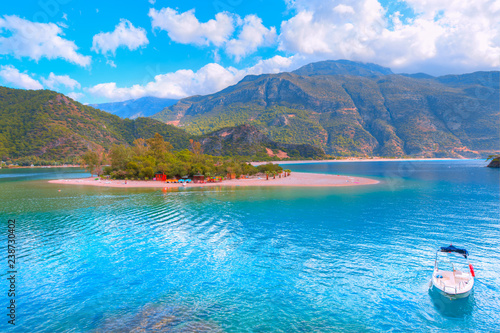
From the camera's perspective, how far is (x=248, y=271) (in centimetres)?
1961

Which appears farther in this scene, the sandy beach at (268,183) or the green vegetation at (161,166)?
the green vegetation at (161,166)

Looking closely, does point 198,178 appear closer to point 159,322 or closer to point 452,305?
point 159,322

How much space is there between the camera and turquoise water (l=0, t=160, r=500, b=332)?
13812 millimetres

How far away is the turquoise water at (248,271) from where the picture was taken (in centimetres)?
1381

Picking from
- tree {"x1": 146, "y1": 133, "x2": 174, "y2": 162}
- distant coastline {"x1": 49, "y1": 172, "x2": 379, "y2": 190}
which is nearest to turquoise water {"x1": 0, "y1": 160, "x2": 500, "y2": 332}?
distant coastline {"x1": 49, "y1": 172, "x2": 379, "y2": 190}

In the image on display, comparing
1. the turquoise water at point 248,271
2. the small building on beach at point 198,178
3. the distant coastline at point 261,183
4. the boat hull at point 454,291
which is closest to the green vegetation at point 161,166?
the small building on beach at point 198,178

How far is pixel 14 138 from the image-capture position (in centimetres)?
19838

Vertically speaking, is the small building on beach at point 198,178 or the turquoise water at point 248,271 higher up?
the small building on beach at point 198,178

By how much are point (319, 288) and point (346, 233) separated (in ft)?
43.8

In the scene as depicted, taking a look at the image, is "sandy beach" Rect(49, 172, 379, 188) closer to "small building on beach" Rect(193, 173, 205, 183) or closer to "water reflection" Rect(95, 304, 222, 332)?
"small building on beach" Rect(193, 173, 205, 183)

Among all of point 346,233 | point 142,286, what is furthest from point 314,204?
point 142,286

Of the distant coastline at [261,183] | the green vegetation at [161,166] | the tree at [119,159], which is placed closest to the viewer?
the distant coastline at [261,183]

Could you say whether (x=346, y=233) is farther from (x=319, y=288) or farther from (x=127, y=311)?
(x=127, y=311)

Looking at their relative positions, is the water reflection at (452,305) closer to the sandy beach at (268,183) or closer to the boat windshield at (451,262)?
the boat windshield at (451,262)
